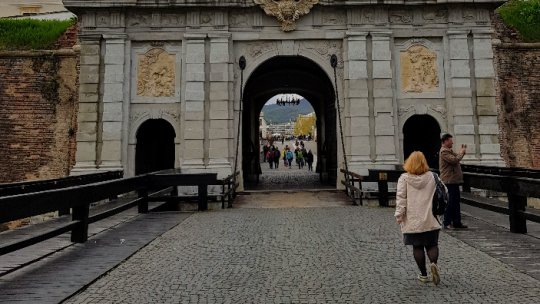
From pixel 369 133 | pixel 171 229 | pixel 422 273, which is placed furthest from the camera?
pixel 369 133

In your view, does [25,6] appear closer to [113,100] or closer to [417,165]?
[113,100]

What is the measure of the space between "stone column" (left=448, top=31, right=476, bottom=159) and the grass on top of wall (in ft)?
54.0

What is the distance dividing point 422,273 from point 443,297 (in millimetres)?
566

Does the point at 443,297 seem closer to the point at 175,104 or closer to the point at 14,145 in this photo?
the point at 175,104

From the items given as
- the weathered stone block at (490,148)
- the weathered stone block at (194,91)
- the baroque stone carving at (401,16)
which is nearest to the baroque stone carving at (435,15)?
the baroque stone carving at (401,16)

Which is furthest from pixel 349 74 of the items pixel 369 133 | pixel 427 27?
pixel 427 27

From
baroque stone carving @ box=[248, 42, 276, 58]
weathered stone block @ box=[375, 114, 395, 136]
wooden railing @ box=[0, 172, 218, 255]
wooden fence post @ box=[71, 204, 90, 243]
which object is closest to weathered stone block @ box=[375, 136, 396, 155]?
weathered stone block @ box=[375, 114, 395, 136]

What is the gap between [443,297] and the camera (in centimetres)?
436

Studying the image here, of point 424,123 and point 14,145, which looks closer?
point 14,145

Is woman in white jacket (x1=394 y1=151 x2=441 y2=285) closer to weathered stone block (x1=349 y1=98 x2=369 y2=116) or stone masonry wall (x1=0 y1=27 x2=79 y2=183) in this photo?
weathered stone block (x1=349 y1=98 x2=369 y2=116)

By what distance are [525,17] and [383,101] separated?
9665 millimetres

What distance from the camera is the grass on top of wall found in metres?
18.1

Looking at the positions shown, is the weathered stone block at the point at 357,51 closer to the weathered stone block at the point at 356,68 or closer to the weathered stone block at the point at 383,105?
the weathered stone block at the point at 356,68

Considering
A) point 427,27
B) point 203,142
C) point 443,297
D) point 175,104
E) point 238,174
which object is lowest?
point 443,297
